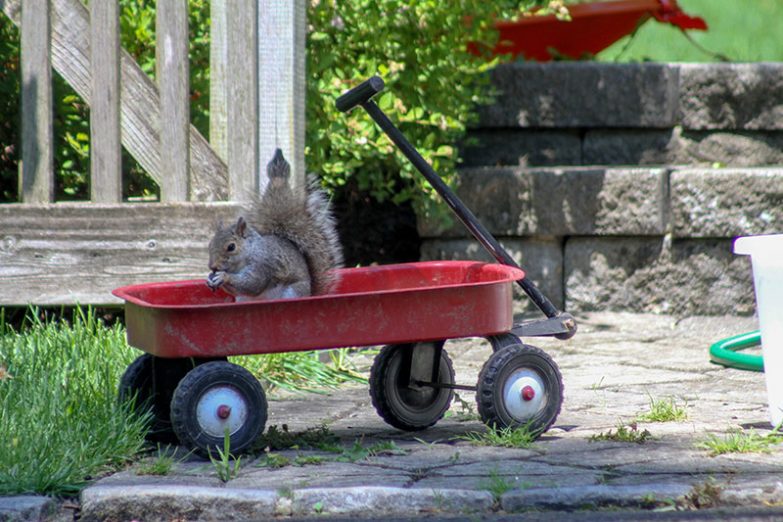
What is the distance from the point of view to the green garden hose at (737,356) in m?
3.51

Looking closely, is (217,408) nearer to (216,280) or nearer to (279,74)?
(216,280)

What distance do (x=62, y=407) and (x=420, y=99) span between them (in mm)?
2660

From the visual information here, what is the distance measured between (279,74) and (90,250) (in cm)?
97

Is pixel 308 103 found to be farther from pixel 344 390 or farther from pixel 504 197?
pixel 344 390

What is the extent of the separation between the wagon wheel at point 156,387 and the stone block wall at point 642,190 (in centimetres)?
247

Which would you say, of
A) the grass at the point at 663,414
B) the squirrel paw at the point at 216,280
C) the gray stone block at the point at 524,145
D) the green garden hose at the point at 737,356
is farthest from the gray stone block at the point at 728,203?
the squirrel paw at the point at 216,280

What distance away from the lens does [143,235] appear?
434 cm

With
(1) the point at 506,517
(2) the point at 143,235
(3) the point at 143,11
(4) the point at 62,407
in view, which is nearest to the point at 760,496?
(1) the point at 506,517

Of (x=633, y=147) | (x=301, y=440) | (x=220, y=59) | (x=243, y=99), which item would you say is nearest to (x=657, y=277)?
(x=633, y=147)

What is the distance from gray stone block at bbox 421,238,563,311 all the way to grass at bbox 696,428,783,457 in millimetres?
2457

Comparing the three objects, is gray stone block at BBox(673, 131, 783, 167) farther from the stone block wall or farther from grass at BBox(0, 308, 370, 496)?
grass at BBox(0, 308, 370, 496)

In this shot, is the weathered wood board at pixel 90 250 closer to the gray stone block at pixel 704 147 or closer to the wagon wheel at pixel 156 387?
the wagon wheel at pixel 156 387

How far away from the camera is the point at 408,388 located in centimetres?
338

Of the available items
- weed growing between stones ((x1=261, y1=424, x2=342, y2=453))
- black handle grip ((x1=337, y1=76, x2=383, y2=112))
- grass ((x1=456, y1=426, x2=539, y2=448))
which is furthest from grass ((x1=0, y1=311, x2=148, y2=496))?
black handle grip ((x1=337, y1=76, x2=383, y2=112))
